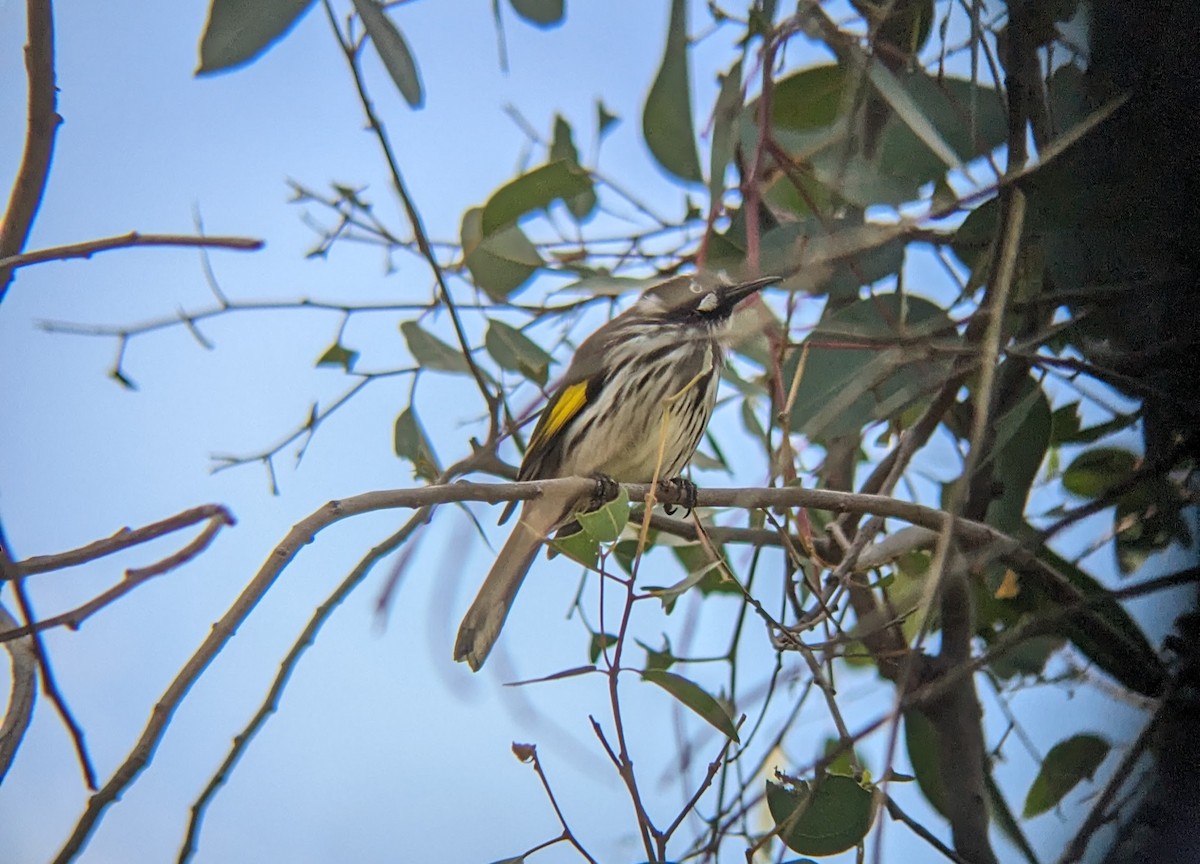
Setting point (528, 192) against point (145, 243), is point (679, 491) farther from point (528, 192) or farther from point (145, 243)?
point (145, 243)

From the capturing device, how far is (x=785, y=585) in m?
1.56

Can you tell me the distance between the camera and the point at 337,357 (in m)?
1.93

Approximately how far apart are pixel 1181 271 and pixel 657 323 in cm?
132

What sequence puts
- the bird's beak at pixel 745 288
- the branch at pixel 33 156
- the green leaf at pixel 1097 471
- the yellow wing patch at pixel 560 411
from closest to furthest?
1. the branch at pixel 33 156
2. the green leaf at pixel 1097 471
3. the bird's beak at pixel 745 288
4. the yellow wing patch at pixel 560 411

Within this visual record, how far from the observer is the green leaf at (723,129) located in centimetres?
153

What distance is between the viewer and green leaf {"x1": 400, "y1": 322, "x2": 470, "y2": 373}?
1902 mm

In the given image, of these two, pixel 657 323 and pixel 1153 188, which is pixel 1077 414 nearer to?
pixel 1153 188

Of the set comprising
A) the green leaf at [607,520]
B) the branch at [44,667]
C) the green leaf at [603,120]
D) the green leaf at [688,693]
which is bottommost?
the branch at [44,667]

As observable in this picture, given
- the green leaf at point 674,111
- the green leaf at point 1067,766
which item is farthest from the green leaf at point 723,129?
the green leaf at point 1067,766

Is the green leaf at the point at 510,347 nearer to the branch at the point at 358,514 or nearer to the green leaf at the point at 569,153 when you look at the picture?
the green leaf at the point at 569,153

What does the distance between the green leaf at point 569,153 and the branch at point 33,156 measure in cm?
93

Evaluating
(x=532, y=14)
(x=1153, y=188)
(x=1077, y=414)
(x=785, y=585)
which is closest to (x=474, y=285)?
(x=532, y=14)

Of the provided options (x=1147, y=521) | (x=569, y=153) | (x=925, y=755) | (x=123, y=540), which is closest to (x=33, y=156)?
(x=123, y=540)

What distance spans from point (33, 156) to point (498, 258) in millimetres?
887
